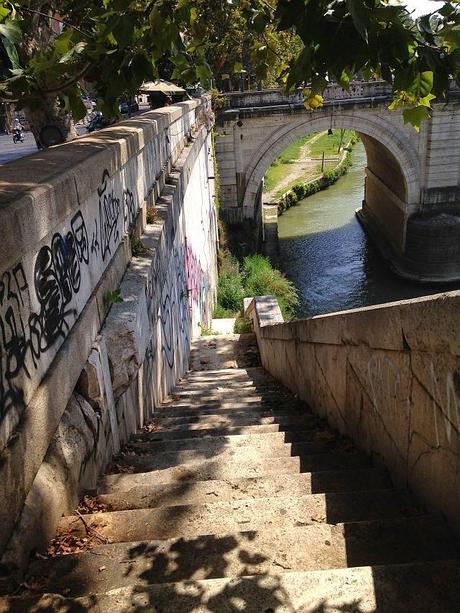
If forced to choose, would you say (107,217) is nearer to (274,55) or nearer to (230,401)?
(274,55)

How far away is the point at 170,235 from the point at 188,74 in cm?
283

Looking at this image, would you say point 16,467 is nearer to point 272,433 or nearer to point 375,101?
point 272,433

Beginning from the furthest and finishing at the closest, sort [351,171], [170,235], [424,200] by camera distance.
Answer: [351,171], [424,200], [170,235]

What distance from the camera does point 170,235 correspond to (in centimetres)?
646

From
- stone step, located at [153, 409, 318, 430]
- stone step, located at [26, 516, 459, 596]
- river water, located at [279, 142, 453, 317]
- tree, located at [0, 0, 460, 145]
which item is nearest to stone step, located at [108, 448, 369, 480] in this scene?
stone step, located at [153, 409, 318, 430]

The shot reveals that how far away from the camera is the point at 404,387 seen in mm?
2510

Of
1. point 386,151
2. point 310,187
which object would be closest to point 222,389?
point 386,151

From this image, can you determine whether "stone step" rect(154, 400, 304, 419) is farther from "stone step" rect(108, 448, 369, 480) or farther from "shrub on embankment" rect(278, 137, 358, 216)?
"shrub on embankment" rect(278, 137, 358, 216)

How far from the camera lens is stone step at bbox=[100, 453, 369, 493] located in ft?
9.89

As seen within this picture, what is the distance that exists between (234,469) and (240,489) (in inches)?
17.3

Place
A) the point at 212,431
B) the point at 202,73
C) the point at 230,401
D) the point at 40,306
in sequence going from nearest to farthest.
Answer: the point at 40,306
the point at 202,73
the point at 212,431
the point at 230,401

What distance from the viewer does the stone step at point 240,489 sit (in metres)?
2.70

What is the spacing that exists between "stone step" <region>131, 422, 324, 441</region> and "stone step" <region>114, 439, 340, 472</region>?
0.29 m

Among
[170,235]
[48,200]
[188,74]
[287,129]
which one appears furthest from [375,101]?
[48,200]
